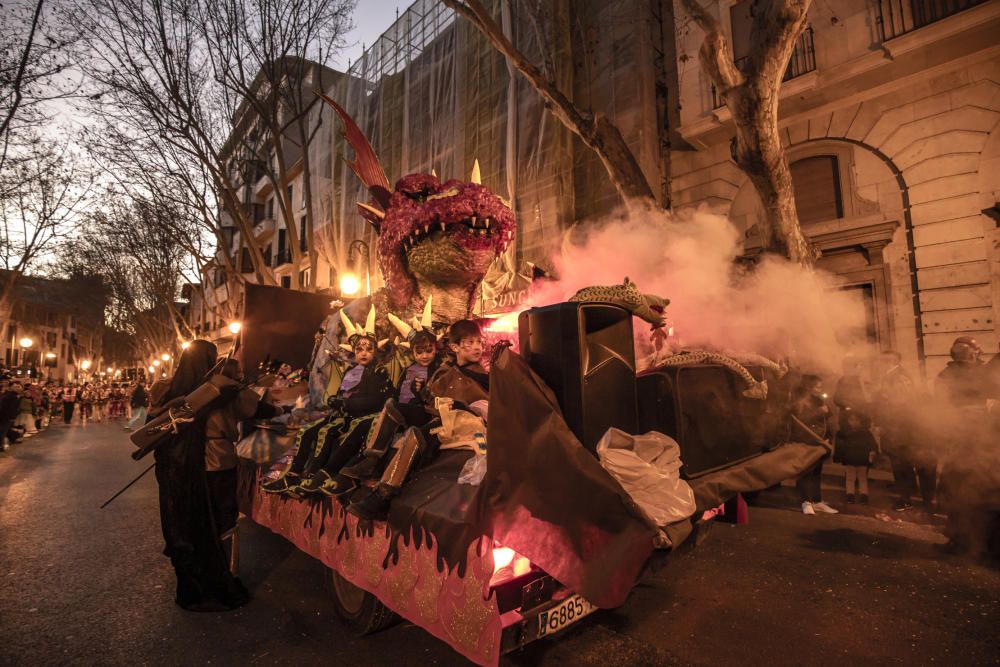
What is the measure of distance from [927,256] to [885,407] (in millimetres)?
4460

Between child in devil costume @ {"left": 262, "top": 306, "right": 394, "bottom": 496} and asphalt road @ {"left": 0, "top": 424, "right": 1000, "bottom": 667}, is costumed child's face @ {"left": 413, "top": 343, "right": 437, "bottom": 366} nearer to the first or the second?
child in devil costume @ {"left": 262, "top": 306, "right": 394, "bottom": 496}

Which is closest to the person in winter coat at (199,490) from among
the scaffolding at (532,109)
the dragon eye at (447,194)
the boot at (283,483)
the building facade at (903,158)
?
the boot at (283,483)

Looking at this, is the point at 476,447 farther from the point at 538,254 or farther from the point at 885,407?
the point at 538,254

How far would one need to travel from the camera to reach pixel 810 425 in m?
4.38

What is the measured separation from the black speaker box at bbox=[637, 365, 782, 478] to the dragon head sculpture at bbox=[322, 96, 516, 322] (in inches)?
92.2

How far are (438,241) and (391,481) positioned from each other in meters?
2.56

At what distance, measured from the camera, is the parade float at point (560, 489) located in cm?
202

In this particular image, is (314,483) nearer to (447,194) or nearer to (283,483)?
(283,483)

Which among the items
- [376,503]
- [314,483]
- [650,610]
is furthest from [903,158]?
[314,483]

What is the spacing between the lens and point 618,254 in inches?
229

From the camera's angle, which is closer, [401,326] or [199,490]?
[199,490]

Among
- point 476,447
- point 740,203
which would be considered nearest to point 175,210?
point 740,203

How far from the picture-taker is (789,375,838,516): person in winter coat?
3.89m

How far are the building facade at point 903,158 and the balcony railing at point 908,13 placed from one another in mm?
19
